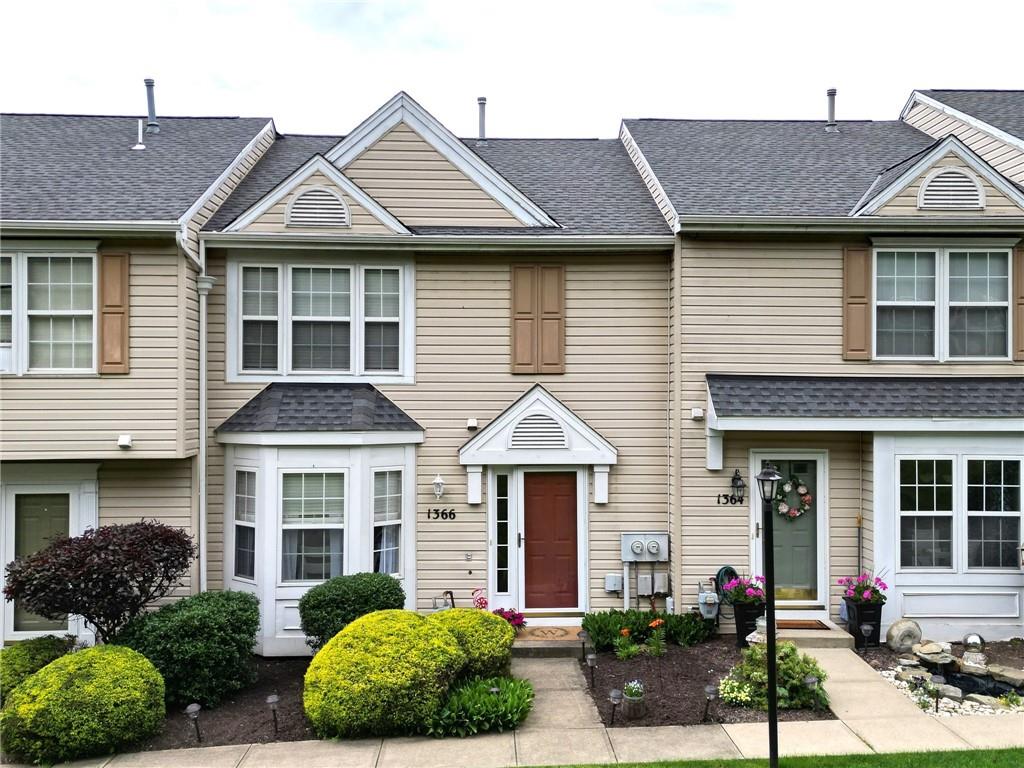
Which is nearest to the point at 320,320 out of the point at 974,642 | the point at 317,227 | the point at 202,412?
the point at 317,227

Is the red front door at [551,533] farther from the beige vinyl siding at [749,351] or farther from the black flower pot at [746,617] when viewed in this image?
the black flower pot at [746,617]

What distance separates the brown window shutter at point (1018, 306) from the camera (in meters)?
9.77

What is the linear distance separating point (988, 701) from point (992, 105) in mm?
9817

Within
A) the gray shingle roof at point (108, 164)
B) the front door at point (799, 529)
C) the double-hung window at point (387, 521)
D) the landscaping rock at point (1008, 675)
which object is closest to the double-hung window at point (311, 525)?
the double-hung window at point (387, 521)

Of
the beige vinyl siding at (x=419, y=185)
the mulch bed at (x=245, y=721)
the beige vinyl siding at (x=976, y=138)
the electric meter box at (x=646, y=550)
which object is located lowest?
the mulch bed at (x=245, y=721)

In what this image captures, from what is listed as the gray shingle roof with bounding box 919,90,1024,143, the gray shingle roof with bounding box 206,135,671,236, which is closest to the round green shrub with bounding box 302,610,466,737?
the gray shingle roof with bounding box 206,135,671,236

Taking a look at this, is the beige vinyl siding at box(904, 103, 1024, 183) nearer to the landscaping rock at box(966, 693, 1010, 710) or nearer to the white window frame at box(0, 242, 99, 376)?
the landscaping rock at box(966, 693, 1010, 710)

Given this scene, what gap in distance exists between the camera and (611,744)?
675cm

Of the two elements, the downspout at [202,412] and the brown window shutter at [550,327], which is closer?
the downspout at [202,412]

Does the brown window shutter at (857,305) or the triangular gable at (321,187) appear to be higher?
the triangular gable at (321,187)

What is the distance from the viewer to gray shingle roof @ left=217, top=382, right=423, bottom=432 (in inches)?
373

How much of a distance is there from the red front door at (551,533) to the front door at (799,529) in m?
2.65

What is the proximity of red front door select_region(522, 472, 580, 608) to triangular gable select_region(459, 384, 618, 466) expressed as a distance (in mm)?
341

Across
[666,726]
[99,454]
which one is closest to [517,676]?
[666,726]
